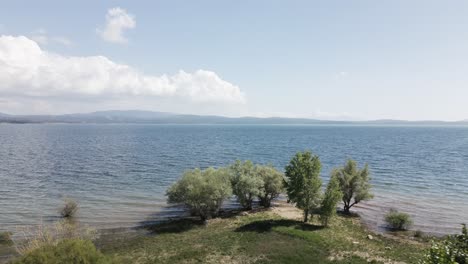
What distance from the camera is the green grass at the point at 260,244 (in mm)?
33562

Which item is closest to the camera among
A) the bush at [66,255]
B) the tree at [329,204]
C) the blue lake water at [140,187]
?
the bush at [66,255]

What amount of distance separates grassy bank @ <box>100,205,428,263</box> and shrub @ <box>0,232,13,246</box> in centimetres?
1182

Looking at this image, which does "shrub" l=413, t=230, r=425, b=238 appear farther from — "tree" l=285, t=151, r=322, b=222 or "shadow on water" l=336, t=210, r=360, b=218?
"tree" l=285, t=151, r=322, b=222

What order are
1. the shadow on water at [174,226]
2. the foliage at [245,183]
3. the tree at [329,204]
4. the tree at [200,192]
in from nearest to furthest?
the tree at [329,204], the shadow on water at [174,226], the tree at [200,192], the foliage at [245,183]

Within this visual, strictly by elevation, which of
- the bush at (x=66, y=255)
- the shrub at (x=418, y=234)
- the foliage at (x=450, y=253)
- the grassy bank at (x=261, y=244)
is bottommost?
the shrub at (x=418, y=234)

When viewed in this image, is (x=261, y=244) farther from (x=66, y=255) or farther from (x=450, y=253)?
(x=450, y=253)

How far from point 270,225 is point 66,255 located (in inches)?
1132

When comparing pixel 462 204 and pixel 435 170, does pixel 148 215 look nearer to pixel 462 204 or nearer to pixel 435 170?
pixel 462 204

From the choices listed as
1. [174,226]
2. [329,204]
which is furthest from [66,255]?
[329,204]

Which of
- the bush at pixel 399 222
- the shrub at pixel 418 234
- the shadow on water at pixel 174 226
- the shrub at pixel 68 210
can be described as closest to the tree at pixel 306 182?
the bush at pixel 399 222

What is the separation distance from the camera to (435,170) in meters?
89.4

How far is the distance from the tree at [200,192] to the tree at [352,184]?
816 inches

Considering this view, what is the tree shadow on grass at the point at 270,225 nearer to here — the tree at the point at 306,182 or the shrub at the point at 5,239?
the tree at the point at 306,182

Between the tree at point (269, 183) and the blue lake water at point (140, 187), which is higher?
the tree at point (269, 183)
